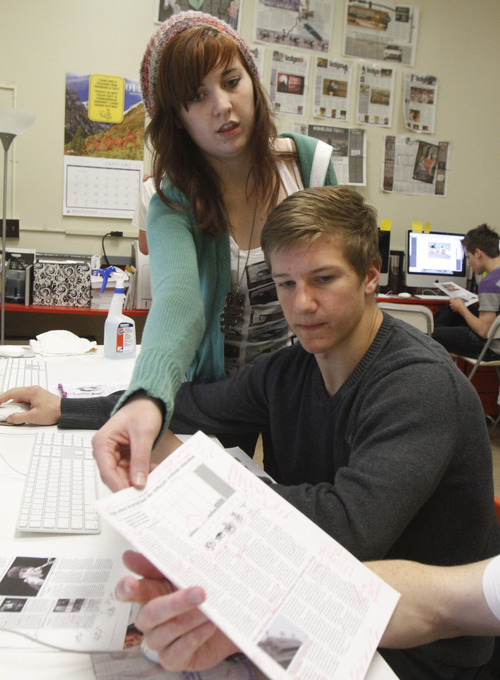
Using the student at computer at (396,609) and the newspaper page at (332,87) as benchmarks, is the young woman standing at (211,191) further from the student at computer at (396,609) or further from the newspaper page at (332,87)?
the newspaper page at (332,87)

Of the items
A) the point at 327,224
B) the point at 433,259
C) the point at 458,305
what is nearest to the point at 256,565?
the point at 327,224

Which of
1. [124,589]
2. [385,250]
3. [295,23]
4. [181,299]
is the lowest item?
[124,589]

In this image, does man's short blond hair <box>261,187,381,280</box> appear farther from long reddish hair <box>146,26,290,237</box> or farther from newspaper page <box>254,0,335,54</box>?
newspaper page <box>254,0,335,54</box>

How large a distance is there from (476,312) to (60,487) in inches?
125

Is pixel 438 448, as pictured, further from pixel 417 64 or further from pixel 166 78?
pixel 417 64

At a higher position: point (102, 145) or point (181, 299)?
point (102, 145)

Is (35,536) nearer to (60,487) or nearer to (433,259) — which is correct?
(60,487)

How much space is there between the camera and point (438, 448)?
789 millimetres

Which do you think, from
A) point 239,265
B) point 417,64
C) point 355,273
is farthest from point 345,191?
point 417,64

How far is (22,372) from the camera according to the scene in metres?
1.60

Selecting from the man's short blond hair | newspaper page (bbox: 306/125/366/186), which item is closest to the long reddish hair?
the man's short blond hair

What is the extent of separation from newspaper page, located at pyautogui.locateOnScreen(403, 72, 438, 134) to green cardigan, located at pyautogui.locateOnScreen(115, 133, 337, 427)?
3132mm

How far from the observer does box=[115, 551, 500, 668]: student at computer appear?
543mm

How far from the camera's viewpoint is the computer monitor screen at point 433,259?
399 centimetres
